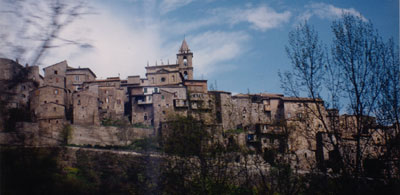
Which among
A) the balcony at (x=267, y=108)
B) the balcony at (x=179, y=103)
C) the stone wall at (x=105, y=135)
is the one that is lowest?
the stone wall at (x=105, y=135)

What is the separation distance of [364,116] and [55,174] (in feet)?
41.1

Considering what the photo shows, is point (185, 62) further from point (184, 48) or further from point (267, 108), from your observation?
point (267, 108)

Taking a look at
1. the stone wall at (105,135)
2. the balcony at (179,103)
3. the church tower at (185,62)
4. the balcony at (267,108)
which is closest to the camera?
the stone wall at (105,135)

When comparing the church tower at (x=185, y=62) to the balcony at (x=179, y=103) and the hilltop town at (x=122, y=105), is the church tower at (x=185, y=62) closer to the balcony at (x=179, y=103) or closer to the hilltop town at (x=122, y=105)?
the hilltop town at (x=122, y=105)

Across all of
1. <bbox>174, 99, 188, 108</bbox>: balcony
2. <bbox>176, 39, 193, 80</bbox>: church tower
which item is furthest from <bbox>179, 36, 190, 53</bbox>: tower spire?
<bbox>174, 99, 188, 108</bbox>: balcony

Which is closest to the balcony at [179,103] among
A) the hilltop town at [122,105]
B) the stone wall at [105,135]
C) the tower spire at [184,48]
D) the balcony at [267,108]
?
the hilltop town at [122,105]

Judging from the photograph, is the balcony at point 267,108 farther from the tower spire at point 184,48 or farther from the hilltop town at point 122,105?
the tower spire at point 184,48

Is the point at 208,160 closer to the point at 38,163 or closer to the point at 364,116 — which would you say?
the point at 364,116

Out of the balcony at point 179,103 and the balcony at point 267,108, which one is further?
the balcony at point 267,108

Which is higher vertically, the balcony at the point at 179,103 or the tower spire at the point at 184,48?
the tower spire at the point at 184,48

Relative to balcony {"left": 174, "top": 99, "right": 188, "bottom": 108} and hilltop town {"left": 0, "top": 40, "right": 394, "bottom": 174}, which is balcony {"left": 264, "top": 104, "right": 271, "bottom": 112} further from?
balcony {"left": 174, "top": 99, "right": 188, "bottom": 108}

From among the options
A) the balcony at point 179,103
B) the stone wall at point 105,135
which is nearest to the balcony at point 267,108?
the balcony at point 179,103

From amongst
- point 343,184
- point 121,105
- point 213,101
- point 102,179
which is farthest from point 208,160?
point 121,105

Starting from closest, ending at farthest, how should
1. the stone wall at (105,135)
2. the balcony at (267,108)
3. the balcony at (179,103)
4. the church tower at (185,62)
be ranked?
1. the stone wall at (105,135)
2. the balcony at (179,103)
3. the balcony at (267,108)
4. the church tower at (185,62)
